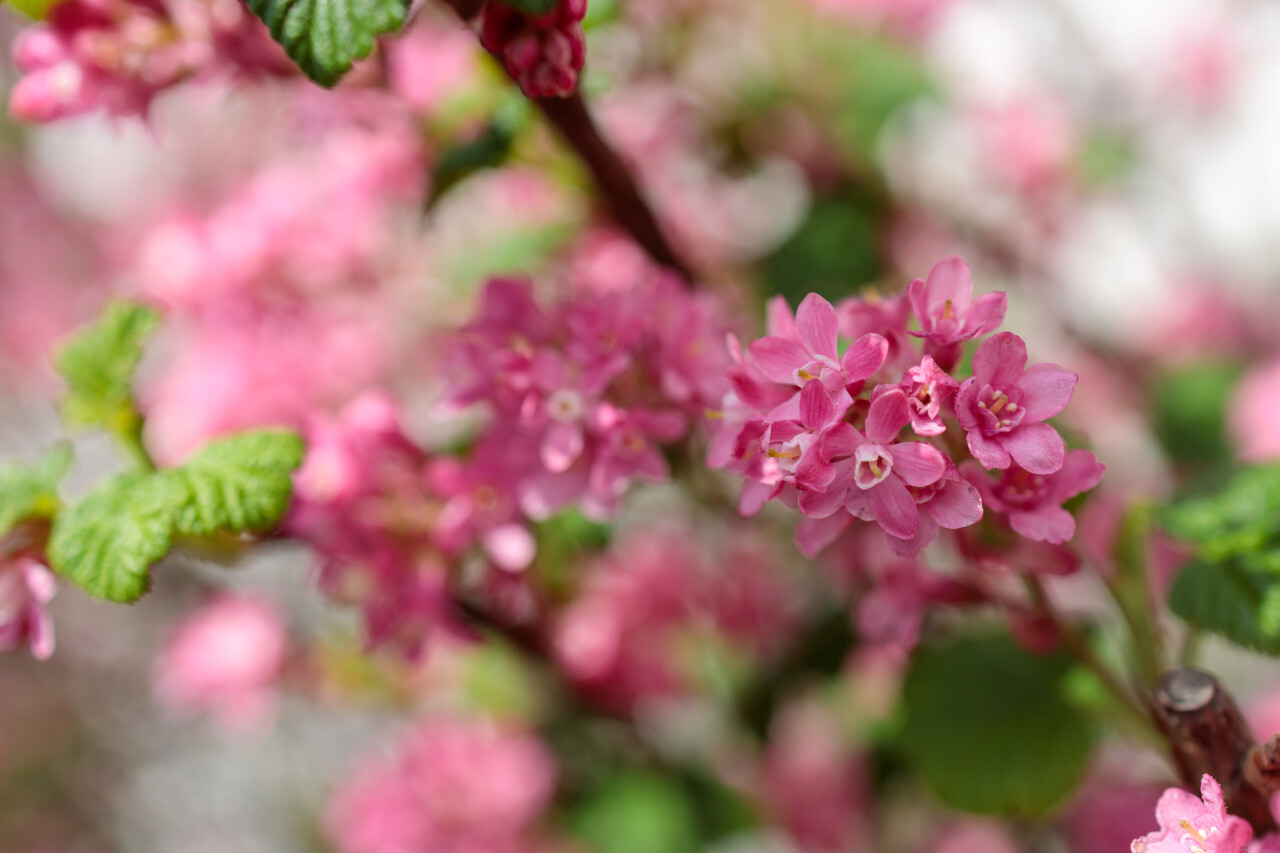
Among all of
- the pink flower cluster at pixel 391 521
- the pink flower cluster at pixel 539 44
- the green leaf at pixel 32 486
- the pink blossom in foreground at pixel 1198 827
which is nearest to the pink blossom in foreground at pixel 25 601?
the green leaf at pixel 32 486

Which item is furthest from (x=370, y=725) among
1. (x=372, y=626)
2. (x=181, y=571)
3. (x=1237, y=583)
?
(x=1237, y=583)

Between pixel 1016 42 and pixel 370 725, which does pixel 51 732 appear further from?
pixel 1016 42

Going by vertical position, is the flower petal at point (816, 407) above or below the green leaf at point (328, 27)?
below

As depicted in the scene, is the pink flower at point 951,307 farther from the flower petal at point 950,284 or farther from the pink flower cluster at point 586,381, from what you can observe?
the pink flower cluster at point 586,381

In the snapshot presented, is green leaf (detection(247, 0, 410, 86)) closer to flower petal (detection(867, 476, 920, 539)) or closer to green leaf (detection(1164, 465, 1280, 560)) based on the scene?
flower petal (detection(867, 476, 920, 539))

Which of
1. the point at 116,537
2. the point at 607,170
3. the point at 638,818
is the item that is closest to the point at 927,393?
the point at 607,170

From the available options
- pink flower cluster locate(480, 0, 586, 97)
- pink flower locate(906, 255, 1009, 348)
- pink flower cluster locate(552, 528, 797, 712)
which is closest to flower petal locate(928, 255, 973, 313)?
pink flower locate(906, 255, 1009, 348)
